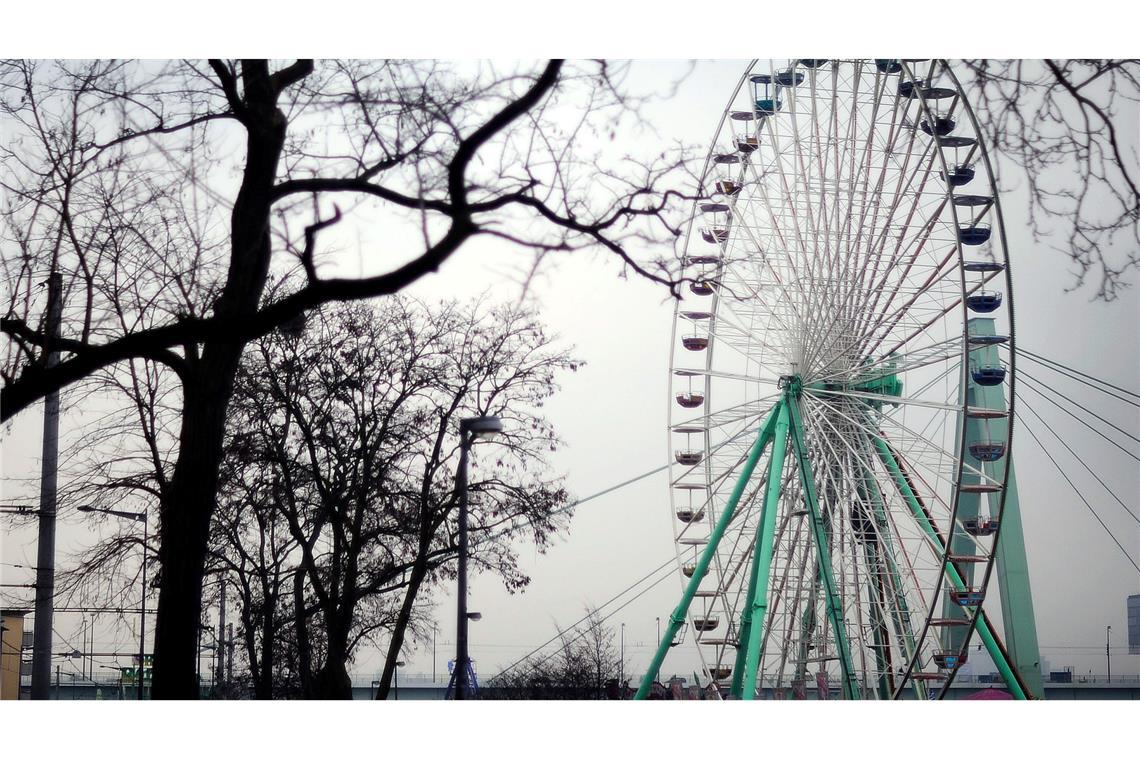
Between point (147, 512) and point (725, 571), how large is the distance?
20.6ft

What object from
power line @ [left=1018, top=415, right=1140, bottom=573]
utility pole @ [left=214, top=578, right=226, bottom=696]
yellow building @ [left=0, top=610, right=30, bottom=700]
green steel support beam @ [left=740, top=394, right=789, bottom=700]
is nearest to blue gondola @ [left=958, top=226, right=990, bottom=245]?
power line @ [left=1018, top=415, right=1140, bottom=573]

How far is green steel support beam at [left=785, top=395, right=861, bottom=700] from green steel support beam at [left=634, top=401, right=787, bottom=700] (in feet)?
0.65

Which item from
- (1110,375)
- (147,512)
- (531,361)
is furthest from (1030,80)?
(147,512)

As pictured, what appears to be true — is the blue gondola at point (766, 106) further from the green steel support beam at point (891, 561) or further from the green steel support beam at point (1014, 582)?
the green steel support beam at point (891, 561)

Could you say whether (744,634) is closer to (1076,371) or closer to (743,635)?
(743,635)

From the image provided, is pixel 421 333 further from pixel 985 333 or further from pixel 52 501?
pixel 985 333

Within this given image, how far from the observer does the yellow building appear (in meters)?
10.2

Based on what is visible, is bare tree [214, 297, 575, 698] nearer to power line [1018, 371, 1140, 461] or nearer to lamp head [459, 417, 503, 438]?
lamp head [459, 417, 503, 438]

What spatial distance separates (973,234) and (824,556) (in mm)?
3215

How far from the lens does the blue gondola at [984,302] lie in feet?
41.0

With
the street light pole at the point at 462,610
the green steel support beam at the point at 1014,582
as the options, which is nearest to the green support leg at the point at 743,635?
the green steel support beam at the point at 1014,582

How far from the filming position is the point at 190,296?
33.7 feet

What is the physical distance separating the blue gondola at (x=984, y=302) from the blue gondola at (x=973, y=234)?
0.60 meters
